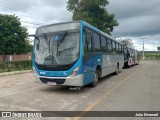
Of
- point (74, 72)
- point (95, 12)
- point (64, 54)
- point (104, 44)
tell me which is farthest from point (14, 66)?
point (95, 12)

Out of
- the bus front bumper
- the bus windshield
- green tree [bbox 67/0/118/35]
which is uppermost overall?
green tree [bbox 67/0/118/35]

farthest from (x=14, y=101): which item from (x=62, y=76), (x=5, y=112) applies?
(x=62, y=76)

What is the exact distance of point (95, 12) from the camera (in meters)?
34.2

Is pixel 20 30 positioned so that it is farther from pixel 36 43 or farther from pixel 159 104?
pixel 159 104

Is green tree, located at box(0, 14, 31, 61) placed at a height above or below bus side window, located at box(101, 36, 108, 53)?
above

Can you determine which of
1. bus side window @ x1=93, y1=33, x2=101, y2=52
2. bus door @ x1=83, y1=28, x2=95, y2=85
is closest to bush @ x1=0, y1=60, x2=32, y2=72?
bus side window @ x1=93, y1=33, x2=101, y2=52

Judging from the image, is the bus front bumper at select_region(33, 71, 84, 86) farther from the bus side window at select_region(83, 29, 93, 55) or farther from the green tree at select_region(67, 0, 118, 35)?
the green tree at select_region(67, 0, 118, 35)

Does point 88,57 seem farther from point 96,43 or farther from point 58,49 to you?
point 96,43

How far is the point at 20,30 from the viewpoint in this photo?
24547 mm

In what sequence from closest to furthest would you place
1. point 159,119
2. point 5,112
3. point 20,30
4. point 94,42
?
point 159,119 < point 5,112 < point 94,42 < point 20,30

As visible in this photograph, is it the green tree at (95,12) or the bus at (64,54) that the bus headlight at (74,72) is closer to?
the bus at (64,54)

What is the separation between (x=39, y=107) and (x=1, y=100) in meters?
1.92

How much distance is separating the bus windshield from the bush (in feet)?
36.3

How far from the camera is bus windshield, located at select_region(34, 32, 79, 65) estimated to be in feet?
27.2
